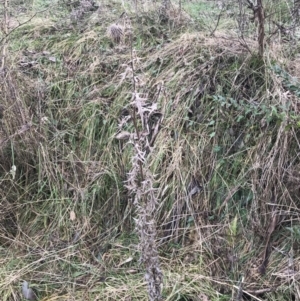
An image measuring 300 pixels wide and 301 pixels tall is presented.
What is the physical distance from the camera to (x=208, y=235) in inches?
89.6

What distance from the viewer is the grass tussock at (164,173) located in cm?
215

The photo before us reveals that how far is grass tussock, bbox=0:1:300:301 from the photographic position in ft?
7.06

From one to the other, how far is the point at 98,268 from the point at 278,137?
119 centimetres

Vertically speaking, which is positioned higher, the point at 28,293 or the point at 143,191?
the point at 143,191

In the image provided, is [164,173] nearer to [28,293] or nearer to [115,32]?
[28,293]

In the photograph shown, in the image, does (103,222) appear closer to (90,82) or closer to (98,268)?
(98,268)

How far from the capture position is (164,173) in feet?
8.10

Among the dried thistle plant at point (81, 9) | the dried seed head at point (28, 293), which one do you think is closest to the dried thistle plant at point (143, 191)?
the dried seed head at point (28, 293)

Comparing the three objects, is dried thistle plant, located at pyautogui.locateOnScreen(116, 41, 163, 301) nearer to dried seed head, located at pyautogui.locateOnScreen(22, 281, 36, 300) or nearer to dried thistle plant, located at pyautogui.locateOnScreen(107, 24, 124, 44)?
dried seed head, located at pyautogui.locateOnScreen(22, 281, 36, 300)

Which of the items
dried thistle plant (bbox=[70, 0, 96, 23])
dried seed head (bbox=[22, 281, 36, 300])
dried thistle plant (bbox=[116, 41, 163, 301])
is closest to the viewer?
dried thistle plant (bbox=[116, 41, 163, 301])

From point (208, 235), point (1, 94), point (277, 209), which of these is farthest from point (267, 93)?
point (1, 94)

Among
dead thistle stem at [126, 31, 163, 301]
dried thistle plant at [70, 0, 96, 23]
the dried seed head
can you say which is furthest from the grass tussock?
dried thistle plant at [70, 0, 96, 23]

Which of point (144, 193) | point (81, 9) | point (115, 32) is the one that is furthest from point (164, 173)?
point (81, 9)

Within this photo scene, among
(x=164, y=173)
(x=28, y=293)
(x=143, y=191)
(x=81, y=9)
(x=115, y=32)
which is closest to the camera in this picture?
(x=143, y=191)
